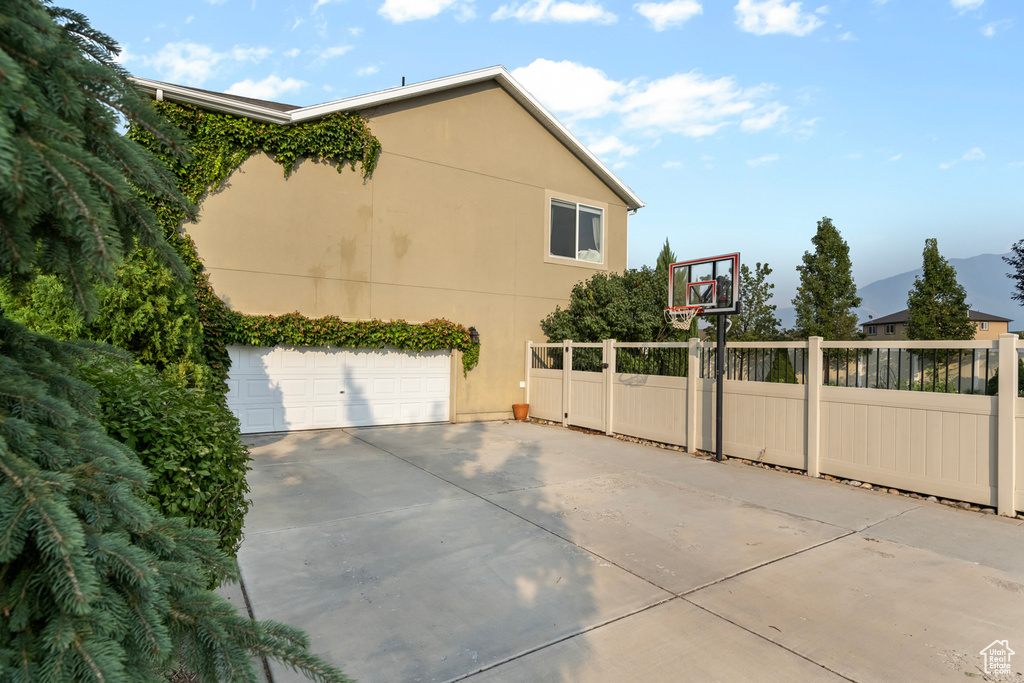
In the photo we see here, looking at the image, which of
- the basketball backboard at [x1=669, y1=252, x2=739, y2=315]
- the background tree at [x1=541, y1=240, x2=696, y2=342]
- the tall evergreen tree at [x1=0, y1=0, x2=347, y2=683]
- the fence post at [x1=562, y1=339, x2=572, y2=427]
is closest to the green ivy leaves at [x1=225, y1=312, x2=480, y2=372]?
the fence post at [x1=562, y1=339, x2=572, y2=427]

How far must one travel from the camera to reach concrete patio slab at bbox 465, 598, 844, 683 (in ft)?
8.63

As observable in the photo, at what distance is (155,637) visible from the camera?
3.74ft

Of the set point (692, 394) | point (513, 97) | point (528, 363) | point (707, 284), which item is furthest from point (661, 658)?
point (513, 97)

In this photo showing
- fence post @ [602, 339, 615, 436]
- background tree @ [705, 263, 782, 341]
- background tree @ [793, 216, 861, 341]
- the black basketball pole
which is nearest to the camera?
the black basketball pole

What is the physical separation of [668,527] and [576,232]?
31.2 feet

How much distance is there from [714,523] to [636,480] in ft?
5.33

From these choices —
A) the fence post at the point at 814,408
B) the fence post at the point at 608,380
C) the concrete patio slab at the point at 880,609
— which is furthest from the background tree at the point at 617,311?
the concrete patio slab at the point at 880,609

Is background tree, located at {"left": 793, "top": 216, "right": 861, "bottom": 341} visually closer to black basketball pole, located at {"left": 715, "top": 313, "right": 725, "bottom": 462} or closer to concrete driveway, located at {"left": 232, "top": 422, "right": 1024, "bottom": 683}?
black basketball pole, located at {"left": 715, "top": 313, "right": 725, "bottom": 462}

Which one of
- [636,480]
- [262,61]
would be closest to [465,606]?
[636,480]

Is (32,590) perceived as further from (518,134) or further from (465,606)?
(518,134)

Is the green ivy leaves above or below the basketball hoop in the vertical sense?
below

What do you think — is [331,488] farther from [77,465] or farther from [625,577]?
[77,465]

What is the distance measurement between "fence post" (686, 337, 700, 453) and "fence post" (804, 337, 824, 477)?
1687 mm

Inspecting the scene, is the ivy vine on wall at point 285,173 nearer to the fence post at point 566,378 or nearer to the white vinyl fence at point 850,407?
the fence post at point 566,378
